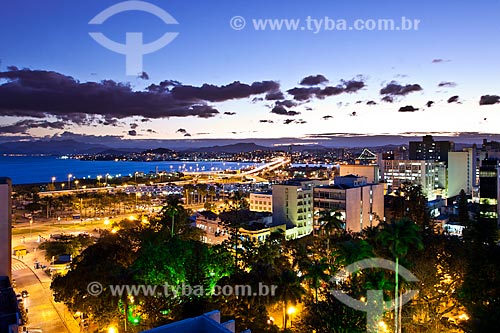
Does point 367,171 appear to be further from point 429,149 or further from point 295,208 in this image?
Answer: point 429,149

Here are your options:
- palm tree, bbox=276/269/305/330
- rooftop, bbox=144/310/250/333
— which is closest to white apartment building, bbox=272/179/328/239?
palm tree, bbox=276/269/305/330

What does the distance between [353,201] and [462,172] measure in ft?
135

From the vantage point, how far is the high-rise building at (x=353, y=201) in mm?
39875

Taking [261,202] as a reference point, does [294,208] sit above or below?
above

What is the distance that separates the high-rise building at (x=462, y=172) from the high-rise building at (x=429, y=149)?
3115cm

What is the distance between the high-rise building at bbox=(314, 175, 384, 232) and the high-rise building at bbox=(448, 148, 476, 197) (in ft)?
112

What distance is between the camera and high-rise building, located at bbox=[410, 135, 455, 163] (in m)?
103

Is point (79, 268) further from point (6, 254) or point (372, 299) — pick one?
point (372, 299)

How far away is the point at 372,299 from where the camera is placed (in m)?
16.9

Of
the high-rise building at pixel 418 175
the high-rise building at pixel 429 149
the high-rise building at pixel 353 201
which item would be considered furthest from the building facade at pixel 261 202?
the high-rise building at pixel 429 149

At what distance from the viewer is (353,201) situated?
40375 mm

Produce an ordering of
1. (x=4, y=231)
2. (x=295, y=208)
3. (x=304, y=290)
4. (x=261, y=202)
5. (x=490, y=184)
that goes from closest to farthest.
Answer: (x=304, y=290)
(x=4, y=231)
(x=295, y=208)
(x=490, y=184)
(x=261, y=202)

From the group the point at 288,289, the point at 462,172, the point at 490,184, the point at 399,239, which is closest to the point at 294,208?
the point at 490,184

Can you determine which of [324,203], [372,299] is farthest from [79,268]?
[324,203]
